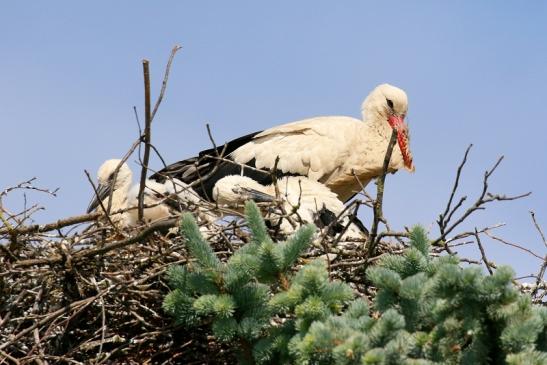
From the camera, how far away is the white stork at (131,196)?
19.5 ft

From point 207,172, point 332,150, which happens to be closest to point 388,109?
point 332,150

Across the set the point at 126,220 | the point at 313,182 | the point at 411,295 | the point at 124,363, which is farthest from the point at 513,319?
the point at 313,182

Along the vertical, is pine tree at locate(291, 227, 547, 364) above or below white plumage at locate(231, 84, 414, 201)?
below

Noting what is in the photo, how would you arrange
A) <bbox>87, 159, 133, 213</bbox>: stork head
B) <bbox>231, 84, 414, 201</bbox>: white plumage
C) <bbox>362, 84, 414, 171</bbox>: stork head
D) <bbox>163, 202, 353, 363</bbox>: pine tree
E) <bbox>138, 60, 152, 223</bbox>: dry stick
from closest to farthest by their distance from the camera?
<bbox>163, 202, 353, 363</bbox>: pine tree, <bbox>138, 60, 152, 223</bbox>: dry stick, <bbox>231, 84, 414, 201</bbox>: white plumage, <bbox>87, 159, 133, 213</bbox>: stork head, <bbox>362, 84, 414, 171</bbox>: stork head

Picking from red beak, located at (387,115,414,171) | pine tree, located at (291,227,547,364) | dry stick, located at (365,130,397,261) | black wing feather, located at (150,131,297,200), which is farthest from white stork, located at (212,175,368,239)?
pine tree, located at (291,227,547,364)

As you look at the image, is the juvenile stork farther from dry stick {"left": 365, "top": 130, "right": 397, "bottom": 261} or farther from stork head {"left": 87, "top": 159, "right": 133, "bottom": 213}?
dry stick {"left": 365, "top": 130, "right": 397, "bottom": 261}

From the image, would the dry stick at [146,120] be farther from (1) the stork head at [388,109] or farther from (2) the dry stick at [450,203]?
(1) the stork head at [388,109]

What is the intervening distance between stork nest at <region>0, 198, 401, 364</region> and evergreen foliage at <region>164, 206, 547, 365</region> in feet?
1.51

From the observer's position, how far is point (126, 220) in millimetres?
6629

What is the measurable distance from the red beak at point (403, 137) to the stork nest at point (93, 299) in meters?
3.03

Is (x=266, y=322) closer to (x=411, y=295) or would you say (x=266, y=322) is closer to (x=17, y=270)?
(x=411, y=295)

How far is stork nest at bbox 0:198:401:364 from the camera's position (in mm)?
4859

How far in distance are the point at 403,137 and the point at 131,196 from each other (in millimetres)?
2164

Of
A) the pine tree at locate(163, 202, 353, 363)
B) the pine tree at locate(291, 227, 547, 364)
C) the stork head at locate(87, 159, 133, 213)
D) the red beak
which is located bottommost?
the pine tree at locate(291, 227, 547, 364)
